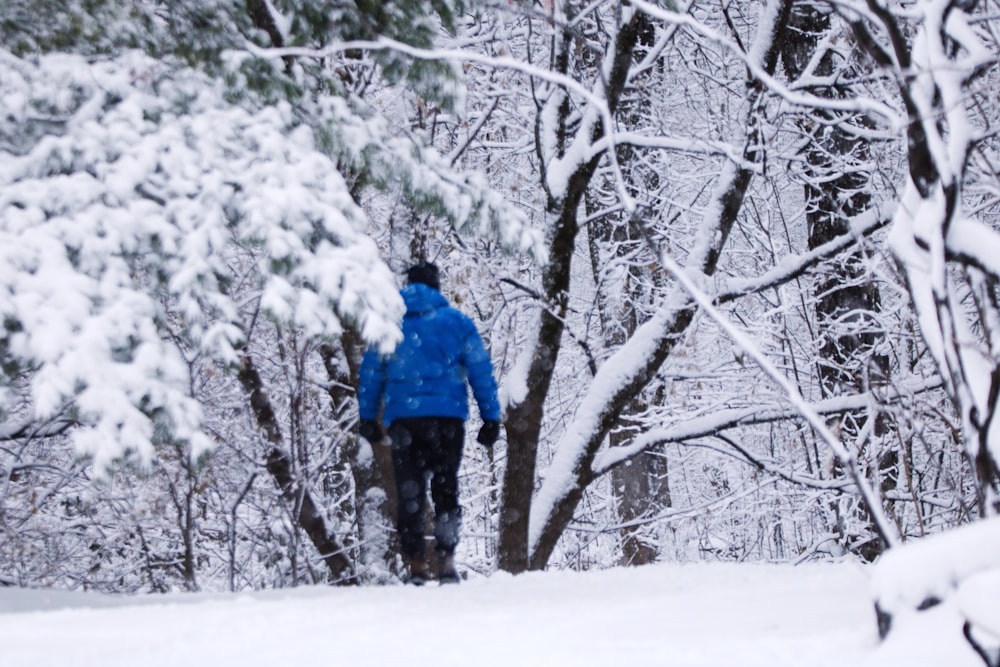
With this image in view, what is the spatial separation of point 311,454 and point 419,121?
2.71 meters

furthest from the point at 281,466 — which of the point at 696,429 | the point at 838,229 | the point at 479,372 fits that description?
the point at 838,229

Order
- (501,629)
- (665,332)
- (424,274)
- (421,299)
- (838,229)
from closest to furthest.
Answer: (501,629)
(421,299)
(424,274)
(665,332)
(838,229)

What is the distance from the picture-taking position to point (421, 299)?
538 centimetres

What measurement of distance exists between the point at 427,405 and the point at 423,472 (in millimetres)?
416

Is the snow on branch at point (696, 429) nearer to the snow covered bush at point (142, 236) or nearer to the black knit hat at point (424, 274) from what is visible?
the black knit hat at point (424, 274)

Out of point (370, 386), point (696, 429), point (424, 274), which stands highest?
point (424, 274)

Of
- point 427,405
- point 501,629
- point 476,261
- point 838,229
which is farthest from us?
point 838,229

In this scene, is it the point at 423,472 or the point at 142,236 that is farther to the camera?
the point at 423,472

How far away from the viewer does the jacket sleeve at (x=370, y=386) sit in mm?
5383

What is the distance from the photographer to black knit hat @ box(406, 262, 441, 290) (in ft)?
18.0

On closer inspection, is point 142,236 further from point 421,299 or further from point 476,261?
point 476,261

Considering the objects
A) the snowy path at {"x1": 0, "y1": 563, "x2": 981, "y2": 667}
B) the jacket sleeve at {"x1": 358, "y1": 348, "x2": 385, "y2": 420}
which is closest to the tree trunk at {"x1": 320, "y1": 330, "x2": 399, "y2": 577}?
the jacket sleeve at {"x1": 358, "y1": 348, "x2": 385, "y2": 420}

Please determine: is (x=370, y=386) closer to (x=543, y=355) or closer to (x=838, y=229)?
(x=543, y=355)

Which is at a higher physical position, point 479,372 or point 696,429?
point 479,372
